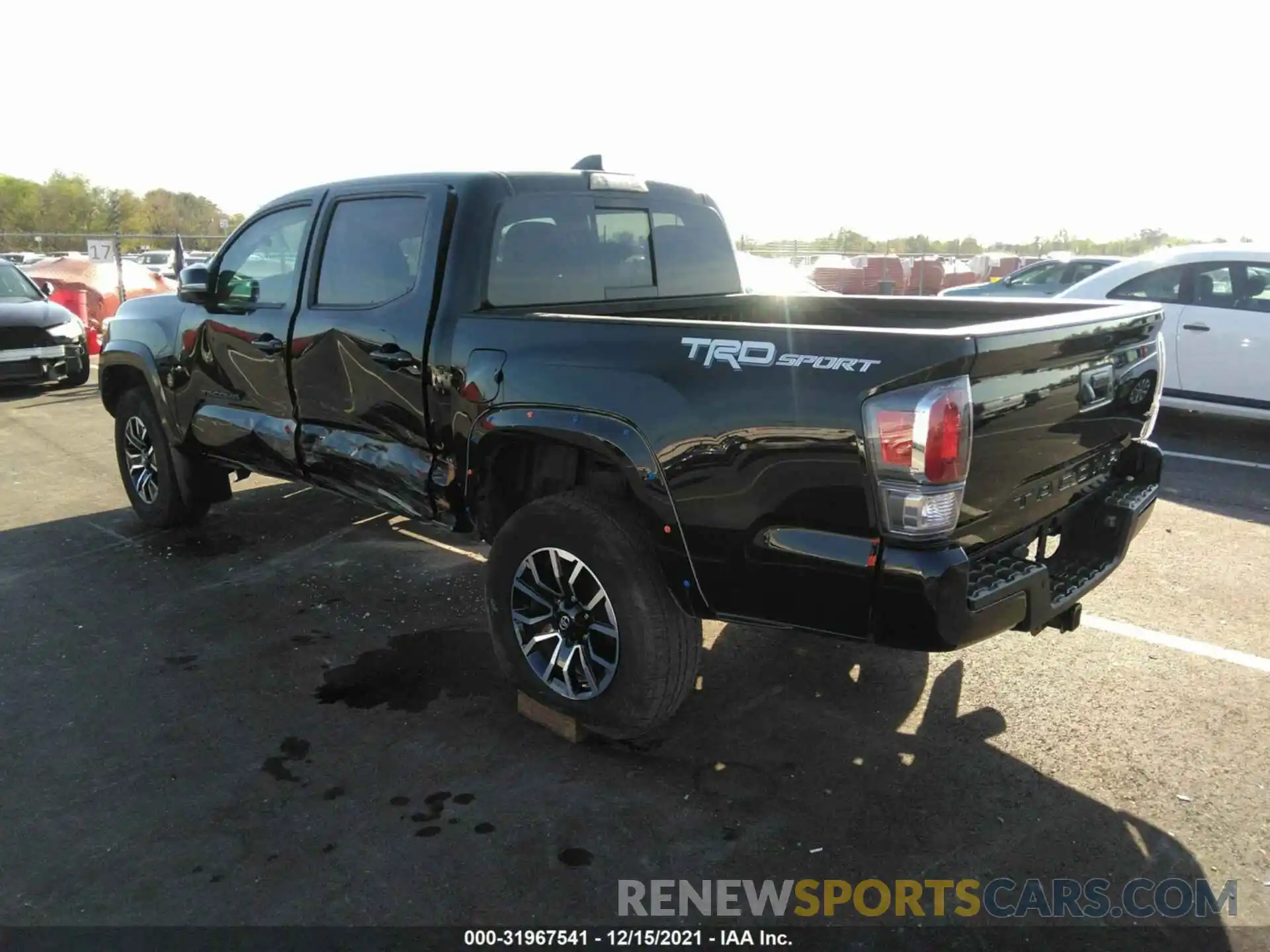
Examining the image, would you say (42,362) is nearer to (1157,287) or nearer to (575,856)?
(575,856)

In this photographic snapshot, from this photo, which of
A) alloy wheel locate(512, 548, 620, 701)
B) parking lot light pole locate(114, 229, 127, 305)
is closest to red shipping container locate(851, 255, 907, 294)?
parking lot light pole locate(114, 229, 127, 305)

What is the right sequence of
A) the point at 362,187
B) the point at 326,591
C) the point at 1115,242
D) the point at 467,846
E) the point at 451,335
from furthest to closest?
the point at 1115,242, the point at 326,591, the point at 362,187, the point at 451,335, the point at 467,846

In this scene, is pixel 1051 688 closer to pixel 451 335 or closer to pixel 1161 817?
pixel 1161 817

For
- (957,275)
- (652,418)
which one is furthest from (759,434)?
(957,275)

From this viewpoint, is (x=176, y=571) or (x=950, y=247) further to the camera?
(x=950, y=247)

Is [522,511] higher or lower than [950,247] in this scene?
lower

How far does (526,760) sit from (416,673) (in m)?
0.89

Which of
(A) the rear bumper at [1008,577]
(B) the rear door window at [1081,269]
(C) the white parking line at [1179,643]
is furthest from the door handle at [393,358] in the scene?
(B) the rear door window at [1081,269]

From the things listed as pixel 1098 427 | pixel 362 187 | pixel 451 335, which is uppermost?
pixel 362 187

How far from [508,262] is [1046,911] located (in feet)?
9.68

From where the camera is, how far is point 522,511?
11.6ft

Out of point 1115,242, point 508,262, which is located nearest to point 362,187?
point 508,262

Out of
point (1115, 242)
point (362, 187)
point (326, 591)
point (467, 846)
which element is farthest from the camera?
point (1115, 242)

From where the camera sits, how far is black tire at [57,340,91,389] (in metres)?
11.5
